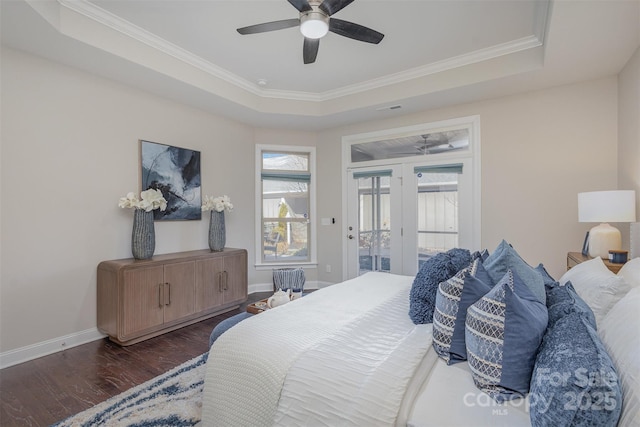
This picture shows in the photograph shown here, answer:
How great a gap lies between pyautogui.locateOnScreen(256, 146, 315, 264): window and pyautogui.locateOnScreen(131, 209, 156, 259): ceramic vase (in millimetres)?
1860

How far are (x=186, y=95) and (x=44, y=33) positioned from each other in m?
1.35

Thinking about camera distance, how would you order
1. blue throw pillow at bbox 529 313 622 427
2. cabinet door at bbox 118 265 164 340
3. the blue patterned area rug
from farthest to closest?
cabinet door at bbox 118 265 164 340
the blue patterned area rug
blue throw pillow at bbox 529 313 622 427

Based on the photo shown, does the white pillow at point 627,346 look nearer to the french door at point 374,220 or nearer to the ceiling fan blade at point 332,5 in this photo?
the ceiling fan blade at point 332,5

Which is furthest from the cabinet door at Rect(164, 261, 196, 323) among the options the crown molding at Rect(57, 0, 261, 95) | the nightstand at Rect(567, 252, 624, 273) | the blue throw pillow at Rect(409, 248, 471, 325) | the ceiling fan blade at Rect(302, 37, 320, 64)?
the nightstand at Rect(567, 252, 624, 273)

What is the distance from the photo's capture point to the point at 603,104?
3129 mm

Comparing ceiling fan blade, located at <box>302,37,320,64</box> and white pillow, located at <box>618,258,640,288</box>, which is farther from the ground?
ceiling fan blade, located at <box>302,37,320,64</box>

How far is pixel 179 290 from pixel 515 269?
10.2ft

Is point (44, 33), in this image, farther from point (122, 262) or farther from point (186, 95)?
point (122, 262)

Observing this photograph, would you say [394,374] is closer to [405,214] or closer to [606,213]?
[606,213]

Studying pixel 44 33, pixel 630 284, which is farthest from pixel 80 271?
pixel 630 284

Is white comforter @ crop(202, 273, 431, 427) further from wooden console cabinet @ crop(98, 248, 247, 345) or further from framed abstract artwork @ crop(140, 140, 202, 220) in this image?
framed abstract artwork @ crop(140, 140, 202, 220)

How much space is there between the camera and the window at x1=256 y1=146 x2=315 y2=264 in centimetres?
492

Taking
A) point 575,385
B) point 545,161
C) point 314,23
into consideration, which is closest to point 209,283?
point 314,23

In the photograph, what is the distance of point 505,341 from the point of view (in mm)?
1053
